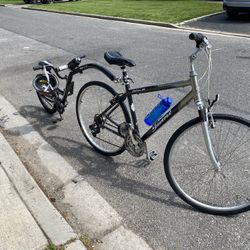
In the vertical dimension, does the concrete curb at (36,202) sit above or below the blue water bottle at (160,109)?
below

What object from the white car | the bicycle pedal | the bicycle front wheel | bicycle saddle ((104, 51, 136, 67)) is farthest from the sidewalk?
the white car

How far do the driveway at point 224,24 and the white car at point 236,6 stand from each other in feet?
0.97

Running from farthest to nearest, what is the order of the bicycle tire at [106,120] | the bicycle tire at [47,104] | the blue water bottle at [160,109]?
the bicycle tire at [47,104], the bicycle tire at [106,120], the blue water bottle at [160,109]

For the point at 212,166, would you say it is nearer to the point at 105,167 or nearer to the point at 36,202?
the point at 105,167

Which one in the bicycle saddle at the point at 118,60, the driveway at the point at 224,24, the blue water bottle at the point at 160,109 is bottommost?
the driveway at the point at 224,24

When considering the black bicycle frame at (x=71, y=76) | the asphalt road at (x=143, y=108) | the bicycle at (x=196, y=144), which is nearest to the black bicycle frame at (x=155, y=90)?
the bicycle at (x=196, y=144)

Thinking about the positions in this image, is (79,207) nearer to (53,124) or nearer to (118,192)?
(118,192)

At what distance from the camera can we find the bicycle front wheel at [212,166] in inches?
114

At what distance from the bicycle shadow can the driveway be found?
775 cm

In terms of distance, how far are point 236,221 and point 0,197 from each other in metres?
2.07

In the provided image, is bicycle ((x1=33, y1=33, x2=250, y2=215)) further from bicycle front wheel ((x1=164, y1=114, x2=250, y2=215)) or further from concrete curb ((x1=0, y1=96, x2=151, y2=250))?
concrete curb ((x1=0, y1=96, x2=151, y2=250))

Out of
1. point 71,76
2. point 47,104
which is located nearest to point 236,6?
point 47,104

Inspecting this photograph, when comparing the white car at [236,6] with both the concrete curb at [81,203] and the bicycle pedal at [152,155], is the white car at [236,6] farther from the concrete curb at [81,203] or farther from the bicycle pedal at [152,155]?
the bicycle pedal at [152,155]

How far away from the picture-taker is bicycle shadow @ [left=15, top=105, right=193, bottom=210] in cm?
326
